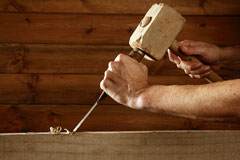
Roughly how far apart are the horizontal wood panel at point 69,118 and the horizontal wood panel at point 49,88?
4cm

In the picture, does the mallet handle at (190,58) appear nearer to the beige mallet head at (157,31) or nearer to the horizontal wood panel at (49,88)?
the beige mallet head at (157,31)

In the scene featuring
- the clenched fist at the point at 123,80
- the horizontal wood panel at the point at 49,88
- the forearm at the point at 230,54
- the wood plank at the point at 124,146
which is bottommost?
the wood plank at the point at 124,146

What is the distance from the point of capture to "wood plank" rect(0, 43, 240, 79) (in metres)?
1.77

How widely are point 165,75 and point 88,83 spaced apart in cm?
48

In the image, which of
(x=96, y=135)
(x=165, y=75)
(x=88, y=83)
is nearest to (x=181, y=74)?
(x=165, y=75)

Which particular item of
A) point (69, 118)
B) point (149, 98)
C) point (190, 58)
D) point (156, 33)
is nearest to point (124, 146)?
point (149, 98)

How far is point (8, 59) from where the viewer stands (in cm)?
177

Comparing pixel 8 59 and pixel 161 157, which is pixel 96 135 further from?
pixel 8 59

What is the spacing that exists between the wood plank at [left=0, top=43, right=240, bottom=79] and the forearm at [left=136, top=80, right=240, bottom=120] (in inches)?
38.2

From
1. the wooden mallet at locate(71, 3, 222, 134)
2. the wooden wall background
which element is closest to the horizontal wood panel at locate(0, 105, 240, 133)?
the wooden wall background

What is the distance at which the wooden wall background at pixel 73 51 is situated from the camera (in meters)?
1.75

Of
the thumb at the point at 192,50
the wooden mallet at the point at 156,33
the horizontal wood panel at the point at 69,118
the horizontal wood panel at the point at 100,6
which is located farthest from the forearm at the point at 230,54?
the horizontal wood panel at the point at 69,118

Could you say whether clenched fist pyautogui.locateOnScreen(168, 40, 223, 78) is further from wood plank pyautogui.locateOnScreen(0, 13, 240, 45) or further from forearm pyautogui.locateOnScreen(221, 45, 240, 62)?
wood plank pyautogui.locateOnScreen(0, 13, 240, 45)

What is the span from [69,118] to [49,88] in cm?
22
